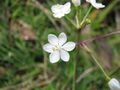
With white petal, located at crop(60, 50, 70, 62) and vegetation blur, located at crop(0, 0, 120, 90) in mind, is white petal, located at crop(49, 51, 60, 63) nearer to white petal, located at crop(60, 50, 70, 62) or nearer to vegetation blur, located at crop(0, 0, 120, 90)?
white petal, located at crop(60, 50, 70, 62)

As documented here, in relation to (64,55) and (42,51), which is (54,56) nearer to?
(64,55)

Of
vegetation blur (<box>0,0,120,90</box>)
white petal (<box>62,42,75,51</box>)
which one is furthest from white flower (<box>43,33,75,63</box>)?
vegetation blur (<box>0,0,120,90</box>)

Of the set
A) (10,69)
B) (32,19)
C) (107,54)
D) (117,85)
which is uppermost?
(32,19)

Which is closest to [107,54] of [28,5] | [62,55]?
[28,5]

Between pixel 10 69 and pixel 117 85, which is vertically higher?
pixel 10 69

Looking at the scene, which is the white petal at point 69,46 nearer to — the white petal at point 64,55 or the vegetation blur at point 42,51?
the white petal at point 64,55

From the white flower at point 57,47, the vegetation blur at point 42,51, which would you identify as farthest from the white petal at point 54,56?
the vegetation blur at point 42,51

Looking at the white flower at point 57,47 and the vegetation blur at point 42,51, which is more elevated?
the vegetation blur at point 42,51

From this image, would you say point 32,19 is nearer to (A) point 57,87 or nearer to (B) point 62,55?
(A) point 57,87
